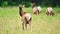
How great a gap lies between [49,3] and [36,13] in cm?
1518

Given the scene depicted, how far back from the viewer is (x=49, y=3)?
3738 centimetres

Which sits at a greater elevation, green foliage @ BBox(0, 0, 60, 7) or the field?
the field

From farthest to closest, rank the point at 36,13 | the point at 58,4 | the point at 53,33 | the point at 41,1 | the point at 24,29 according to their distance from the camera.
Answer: the point at 41,1
the point at 58,4
the point at 36,13
the point at 24,29
the point at 53,33

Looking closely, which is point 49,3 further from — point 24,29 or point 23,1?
point 24,29

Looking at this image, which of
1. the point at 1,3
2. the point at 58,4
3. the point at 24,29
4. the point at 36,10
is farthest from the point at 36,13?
the point at 1,3

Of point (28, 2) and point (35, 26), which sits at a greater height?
point (35, 26)

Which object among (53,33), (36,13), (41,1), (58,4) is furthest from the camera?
(41,1)

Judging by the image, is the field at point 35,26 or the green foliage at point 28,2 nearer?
the field at point 35,26

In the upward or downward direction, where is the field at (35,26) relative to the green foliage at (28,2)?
upward

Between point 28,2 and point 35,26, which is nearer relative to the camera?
point 35,26

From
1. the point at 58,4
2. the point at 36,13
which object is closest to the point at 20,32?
the point at 36,13

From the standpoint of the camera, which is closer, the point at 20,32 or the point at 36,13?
the point at 20,32

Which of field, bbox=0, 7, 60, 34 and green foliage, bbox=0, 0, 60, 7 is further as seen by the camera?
green foliage, bbox=0, 0, 60, 7

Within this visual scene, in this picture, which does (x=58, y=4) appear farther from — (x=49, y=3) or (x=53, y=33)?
(x=53, y=33)
